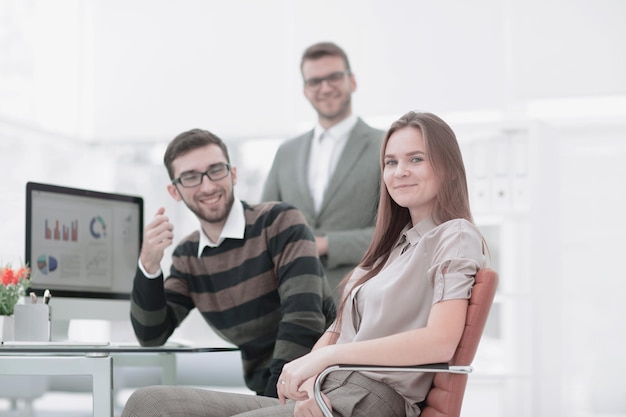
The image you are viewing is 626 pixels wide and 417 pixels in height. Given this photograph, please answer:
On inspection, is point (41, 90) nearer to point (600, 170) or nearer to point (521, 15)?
point (521, 15)

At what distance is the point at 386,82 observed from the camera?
6461mm

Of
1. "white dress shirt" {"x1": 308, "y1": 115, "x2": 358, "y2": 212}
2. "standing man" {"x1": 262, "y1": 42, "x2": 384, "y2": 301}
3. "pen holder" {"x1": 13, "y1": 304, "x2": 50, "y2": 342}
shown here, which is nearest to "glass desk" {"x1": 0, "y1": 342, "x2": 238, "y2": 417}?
"pen holder" {"x1": 13, "y1": 304, "x2": 50, "y2": 342}

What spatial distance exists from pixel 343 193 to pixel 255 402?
1633mm

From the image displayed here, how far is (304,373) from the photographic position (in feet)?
7.27

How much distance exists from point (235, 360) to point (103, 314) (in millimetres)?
1362

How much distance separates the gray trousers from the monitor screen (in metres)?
1.11

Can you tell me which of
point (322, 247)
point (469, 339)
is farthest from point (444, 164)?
point (322, 247)

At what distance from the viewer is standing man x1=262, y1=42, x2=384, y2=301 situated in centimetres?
400

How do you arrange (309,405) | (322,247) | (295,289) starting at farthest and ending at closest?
(322,247)
(295,289)
(309,405)

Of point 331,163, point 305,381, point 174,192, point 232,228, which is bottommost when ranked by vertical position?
point 305,381

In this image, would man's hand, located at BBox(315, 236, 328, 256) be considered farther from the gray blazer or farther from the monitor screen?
the monitor screen

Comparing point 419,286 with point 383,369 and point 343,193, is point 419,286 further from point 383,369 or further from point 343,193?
point 343,193

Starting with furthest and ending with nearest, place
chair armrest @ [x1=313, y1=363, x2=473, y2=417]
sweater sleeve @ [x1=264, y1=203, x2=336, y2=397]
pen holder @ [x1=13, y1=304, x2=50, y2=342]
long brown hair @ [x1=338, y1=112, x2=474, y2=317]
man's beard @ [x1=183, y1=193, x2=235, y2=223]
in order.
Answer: man's beard @ [x1=183, y1=193, x2=235, y2=223] < pen holder @ [x1=13, y1=304, x2=50, y2=342] < sweater sleeve @ [x1=264, y1=203, x2=336, y2=397] < long brown hair @ [x1=338, y1=112, x2=474, y2=317] < chair armrest @ [x1=313, y1=363, x2=473, y2=417]

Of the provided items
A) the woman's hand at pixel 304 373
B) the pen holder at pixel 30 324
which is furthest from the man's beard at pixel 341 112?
the woman's hand at pixel 304 373
